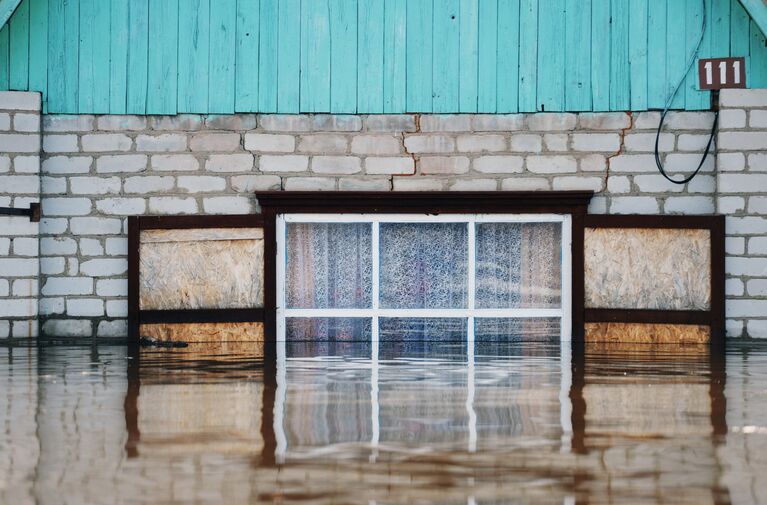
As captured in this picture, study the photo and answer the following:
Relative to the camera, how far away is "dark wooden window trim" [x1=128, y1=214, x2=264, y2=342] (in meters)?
10.9

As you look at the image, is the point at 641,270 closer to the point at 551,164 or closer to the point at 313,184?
the point at 551,164

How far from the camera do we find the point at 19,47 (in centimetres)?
1095

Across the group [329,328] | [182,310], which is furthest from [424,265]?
[182,310]

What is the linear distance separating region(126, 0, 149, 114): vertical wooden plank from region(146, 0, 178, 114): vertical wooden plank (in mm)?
42

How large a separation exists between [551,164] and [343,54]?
2.02m

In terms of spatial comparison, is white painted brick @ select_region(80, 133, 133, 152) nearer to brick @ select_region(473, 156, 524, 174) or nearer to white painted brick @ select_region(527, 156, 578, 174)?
brick @ select_region(473, 156, 524, 174)

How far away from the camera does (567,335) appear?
10789 mm

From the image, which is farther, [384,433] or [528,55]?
[528,55]

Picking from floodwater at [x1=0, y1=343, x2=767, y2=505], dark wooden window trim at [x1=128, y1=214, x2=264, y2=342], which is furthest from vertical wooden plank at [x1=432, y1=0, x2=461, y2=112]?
floodwater at [x1=0, y1=343, x2=767, y2=505]

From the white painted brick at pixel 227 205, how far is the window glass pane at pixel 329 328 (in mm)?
1026

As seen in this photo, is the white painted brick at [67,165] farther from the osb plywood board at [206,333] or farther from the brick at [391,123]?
the brick at [391,123]

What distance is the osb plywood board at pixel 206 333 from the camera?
1086 centimetres

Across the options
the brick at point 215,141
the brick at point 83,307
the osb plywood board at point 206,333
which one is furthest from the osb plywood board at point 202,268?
the brick at point 215,141

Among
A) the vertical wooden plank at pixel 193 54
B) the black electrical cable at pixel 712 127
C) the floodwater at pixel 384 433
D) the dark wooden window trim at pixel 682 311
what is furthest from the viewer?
the vertical wooden plank at pixel 193 54
